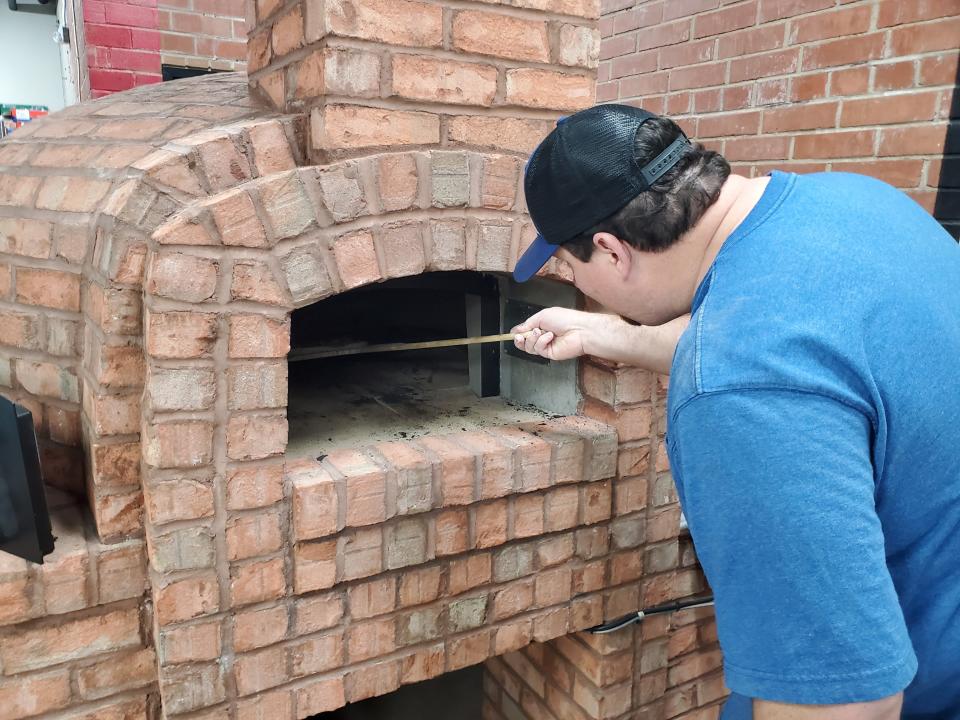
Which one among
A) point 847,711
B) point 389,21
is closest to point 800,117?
point 389,21

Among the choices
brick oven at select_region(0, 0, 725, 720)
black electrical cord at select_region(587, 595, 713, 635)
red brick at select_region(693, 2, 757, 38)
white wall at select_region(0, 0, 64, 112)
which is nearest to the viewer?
brick oven at select_region(0, 0, 725, 720)

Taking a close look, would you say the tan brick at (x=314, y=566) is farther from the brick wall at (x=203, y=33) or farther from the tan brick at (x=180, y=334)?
the brick wall at (x=203, y=33)

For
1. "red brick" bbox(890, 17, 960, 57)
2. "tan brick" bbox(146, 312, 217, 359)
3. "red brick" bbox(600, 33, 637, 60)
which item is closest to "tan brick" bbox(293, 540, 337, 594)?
"tan brick" bbox(146, 312, 217, 359)

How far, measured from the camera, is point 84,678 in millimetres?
1485

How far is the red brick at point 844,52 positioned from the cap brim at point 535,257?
1.72 meters

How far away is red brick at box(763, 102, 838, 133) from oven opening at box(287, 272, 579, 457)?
1.34 meters

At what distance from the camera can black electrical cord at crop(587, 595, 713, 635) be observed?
1.89 meters

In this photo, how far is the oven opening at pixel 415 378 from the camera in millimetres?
1828

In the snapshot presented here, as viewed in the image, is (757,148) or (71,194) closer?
(71,194)

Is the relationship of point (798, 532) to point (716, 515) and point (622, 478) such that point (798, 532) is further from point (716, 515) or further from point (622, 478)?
point (622, 478)

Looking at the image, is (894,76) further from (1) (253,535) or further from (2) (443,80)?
(1) (253,535)

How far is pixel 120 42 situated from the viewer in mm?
3523

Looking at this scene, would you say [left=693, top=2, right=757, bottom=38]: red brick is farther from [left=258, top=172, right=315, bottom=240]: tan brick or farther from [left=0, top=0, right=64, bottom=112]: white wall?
[left=0, top=0, right=64, bottom=112]: white wall

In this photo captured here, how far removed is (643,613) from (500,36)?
5.04ft
